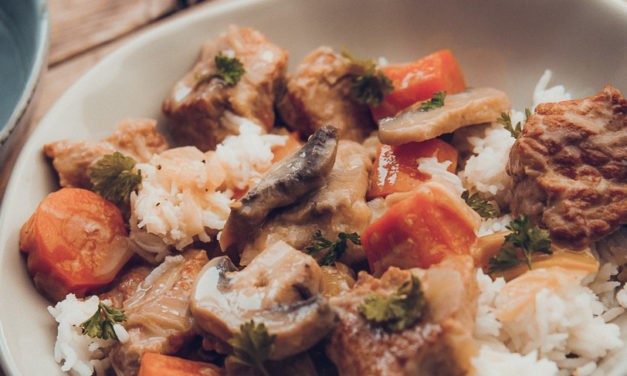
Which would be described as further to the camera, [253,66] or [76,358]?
[253,66]

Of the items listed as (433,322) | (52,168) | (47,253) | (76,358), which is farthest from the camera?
(52,168)

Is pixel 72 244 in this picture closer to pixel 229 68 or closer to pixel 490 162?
pixel 229 68

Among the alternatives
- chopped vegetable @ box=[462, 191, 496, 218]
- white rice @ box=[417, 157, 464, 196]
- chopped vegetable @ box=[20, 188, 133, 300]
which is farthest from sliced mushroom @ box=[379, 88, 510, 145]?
chopped vegetable @ box=[20, 188, 133, 300]

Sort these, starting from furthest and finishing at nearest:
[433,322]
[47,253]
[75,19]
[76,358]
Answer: [75,19] → [47,253] → [76,358] → [433,322]

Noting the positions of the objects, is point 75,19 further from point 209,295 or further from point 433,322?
point 433,322

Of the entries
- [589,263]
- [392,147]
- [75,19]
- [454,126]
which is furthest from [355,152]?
[75,19]

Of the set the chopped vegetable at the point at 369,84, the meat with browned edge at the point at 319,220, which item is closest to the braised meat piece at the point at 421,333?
the meat with browned edge at the point at 319,220
